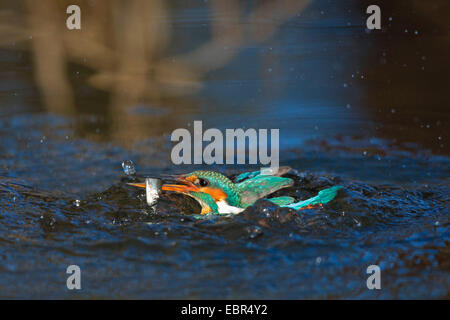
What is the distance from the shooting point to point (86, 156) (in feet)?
13.6

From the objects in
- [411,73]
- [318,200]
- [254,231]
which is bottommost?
[254,231]

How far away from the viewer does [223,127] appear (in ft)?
15.0

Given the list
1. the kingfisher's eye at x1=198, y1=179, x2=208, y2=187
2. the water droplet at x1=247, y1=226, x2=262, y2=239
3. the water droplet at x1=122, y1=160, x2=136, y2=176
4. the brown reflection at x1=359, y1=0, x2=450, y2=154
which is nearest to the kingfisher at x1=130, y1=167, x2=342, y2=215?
the kingfisher's eye at x1=198, y1=179, x2=208, y2=187

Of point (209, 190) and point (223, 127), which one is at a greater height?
point (223, 127)

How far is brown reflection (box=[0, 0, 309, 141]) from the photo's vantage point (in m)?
5.04

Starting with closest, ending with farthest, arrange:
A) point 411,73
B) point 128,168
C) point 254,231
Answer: point 254,231, point 128,168, point 411,73

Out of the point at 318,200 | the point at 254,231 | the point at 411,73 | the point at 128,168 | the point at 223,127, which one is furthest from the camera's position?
the point at 411,73

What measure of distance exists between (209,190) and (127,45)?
2709 mm

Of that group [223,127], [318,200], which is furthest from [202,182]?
[223,127]

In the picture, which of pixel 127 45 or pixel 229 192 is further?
pixel 127 45

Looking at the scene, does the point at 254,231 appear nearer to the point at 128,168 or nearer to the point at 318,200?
the point at 318,200

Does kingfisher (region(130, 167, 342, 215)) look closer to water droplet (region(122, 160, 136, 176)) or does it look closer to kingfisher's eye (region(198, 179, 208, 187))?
kingfisher's eye (region(198, 179, 208, 187))

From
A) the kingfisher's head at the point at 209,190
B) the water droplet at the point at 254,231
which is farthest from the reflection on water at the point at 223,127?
the kingfisher's head at the point at 209,190

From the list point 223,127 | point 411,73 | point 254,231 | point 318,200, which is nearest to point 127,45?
point 223,127
